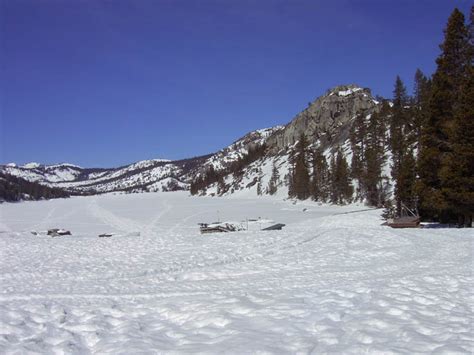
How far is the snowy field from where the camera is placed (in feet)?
22.4

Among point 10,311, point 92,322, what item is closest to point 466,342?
point 92,322

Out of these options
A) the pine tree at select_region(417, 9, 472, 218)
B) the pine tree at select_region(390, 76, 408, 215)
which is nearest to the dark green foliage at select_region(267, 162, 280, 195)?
the pine tree at select_region(390, 76, 408, 215)

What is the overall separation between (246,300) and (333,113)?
148m

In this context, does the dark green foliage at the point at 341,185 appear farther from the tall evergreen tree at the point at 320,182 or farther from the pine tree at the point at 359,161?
the tall evergreen tree at the point at 320,182

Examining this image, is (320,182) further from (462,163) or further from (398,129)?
(462,163)

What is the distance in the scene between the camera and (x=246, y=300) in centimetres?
946

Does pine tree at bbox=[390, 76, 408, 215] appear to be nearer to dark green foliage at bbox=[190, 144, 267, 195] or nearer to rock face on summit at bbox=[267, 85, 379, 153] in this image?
rock face on summit at bbox=[267, 85, 379, 153]

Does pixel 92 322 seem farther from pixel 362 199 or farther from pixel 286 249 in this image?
pixel 362 199

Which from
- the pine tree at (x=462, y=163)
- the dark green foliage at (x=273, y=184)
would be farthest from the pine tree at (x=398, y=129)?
the dark green foliage at (x=273, y=184)

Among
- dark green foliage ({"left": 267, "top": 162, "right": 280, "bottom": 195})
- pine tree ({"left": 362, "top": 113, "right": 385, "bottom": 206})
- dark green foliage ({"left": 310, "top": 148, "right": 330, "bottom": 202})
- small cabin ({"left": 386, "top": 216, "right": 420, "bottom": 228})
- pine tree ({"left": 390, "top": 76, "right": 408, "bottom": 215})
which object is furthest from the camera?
dark green foliage ({"left": 267, "top": 162, "right": 280, "bottom": 195})

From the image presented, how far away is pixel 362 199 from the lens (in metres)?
78.2

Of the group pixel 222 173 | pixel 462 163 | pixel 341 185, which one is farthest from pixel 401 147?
pixel 222 173

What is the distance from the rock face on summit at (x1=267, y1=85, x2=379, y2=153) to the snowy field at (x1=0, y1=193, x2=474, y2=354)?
386 ft

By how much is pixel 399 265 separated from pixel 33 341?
37.0 ft
